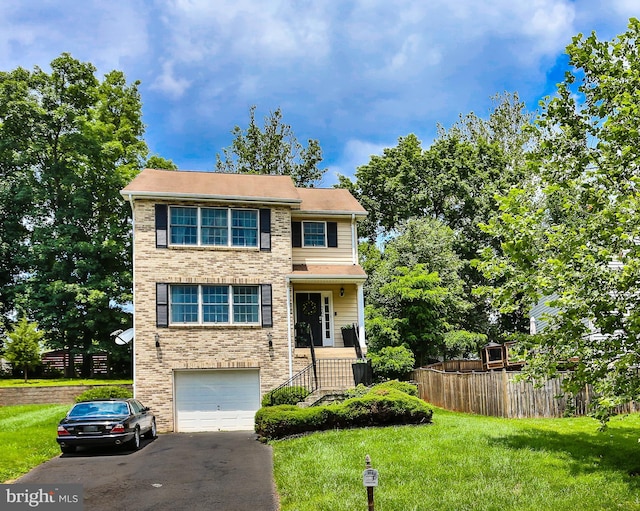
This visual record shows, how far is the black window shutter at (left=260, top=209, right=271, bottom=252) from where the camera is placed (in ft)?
69.6

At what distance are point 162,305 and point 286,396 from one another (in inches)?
200

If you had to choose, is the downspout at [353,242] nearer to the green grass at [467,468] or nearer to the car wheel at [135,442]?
the green grass at [467,468]

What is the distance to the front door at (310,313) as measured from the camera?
2259 cm

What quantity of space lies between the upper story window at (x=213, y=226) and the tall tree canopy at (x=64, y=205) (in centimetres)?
977

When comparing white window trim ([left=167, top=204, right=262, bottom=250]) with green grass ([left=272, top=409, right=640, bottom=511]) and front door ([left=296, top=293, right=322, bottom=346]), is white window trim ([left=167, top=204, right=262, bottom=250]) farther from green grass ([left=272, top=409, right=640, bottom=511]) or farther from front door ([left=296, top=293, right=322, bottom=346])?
green grass ([left=272, top=409, right=640, bottom=511])

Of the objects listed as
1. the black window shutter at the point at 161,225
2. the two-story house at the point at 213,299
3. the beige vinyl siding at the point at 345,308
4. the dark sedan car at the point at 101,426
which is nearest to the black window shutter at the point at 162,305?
the two-story house at the point at 213,299

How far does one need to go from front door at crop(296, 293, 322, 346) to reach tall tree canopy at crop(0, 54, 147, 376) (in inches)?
431

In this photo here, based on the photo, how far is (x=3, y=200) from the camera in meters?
30.4

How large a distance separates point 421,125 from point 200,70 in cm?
1978

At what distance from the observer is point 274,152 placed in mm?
41312

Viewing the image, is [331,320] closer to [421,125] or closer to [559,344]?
[559,344]

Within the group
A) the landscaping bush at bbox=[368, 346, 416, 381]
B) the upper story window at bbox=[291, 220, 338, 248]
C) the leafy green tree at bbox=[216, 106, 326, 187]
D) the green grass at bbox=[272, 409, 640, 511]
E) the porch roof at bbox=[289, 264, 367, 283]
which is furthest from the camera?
the leafy green tree at bbox=[216, 106, 326, 187]


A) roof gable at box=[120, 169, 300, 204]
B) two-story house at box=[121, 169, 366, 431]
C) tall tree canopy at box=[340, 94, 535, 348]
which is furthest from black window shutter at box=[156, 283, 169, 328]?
tall tree canopy at box=[340, 94, 535, 348]

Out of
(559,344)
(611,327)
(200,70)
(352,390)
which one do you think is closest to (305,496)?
(559,344)
